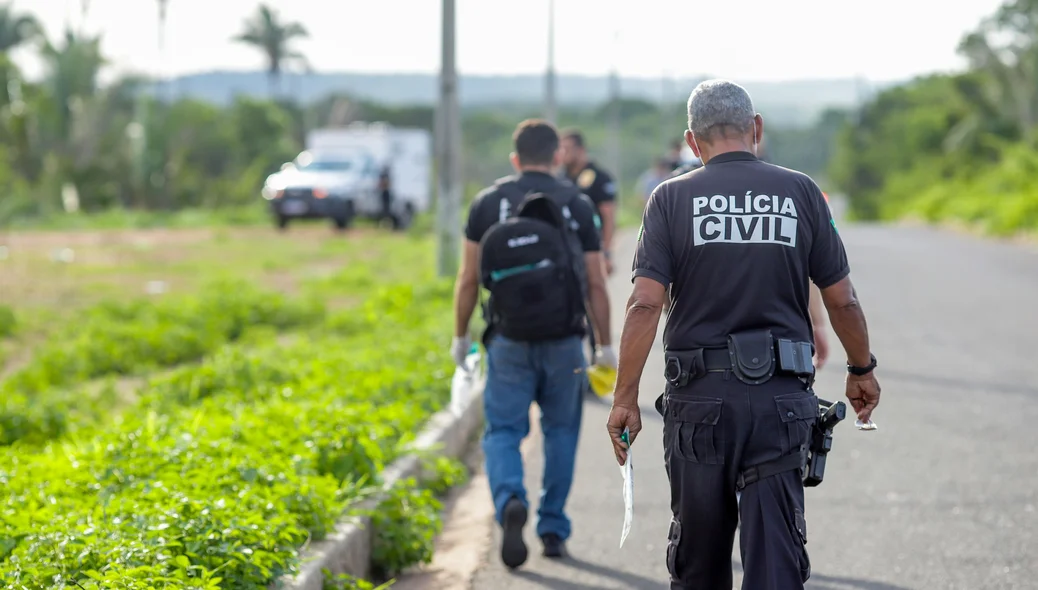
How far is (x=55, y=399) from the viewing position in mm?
9367

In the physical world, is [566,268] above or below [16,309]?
above

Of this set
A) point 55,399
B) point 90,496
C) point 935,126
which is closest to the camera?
point 90,496

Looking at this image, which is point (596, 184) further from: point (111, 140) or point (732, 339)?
point (111, 140)

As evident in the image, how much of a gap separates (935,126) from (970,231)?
26.9 meters

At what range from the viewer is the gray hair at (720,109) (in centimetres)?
421

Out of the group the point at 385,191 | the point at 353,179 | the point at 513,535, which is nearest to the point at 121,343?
the point at 513,535

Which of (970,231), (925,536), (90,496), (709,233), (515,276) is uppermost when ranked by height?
(709,233)

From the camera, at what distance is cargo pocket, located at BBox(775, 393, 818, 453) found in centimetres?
404

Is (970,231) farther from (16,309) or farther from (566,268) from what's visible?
(566,268)

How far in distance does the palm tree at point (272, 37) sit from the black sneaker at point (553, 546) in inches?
3324

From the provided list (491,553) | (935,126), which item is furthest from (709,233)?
(935,126)

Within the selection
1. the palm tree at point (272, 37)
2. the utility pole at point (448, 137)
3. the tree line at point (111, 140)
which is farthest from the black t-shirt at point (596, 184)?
the palm tree at point (272, 37)

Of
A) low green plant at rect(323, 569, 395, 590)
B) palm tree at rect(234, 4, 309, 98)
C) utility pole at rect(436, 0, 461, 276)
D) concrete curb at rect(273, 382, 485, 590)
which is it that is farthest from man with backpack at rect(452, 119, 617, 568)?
palm tree at rect(234, 4, 309, 98)

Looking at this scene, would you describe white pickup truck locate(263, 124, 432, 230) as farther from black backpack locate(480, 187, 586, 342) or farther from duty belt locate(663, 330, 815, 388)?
duty belt locate(663, 330, 815, 388)
